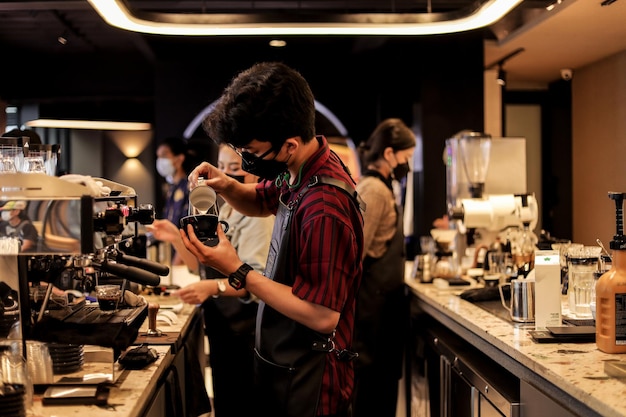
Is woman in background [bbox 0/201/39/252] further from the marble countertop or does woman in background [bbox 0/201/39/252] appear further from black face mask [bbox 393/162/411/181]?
black face mask [bbox 393/162/411/181]

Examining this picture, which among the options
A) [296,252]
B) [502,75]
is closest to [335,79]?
[502,75]

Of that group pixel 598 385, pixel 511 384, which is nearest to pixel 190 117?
pixel 511 384

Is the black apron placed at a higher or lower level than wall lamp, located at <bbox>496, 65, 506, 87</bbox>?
lower

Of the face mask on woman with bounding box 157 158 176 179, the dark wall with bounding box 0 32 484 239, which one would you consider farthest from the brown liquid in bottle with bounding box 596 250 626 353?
the dark wall with bounding box 0 32 484 239

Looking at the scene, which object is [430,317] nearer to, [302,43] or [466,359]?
[466,359]

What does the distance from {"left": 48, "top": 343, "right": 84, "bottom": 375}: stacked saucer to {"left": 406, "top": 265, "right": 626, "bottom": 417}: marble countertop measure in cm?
130

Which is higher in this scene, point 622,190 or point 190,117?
point 190,117

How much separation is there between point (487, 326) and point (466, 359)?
31 centimetres

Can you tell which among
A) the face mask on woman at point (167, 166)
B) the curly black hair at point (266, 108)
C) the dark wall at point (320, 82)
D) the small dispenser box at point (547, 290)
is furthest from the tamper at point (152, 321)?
the dark wall at point (320, 82)

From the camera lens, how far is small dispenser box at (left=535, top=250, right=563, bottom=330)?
2465 millimetres

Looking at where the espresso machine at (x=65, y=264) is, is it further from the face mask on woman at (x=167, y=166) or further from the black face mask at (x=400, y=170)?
the face mask on woman at (x=167, y=166)

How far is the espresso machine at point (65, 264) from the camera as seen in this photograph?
66.6 inches

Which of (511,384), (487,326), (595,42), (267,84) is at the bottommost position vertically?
(511,384)

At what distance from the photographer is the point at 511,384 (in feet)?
8.16
